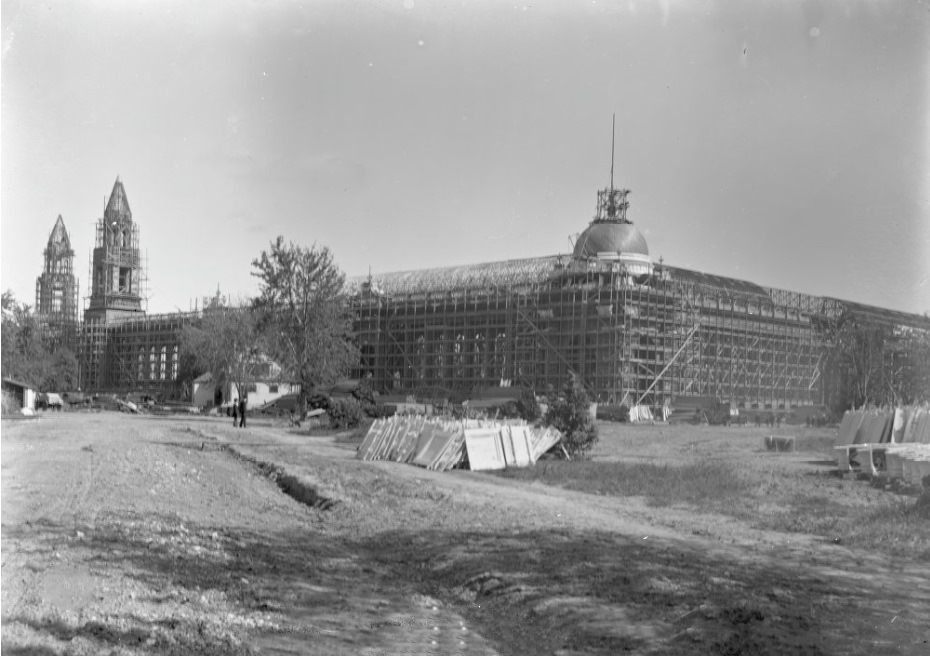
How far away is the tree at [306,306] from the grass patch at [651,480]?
35055 mm

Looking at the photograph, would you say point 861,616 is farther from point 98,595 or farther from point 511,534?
point 98,595

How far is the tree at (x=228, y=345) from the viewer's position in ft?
223

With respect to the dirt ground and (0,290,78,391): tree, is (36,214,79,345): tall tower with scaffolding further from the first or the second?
the dirt ground

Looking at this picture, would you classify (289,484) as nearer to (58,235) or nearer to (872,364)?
(872,364)

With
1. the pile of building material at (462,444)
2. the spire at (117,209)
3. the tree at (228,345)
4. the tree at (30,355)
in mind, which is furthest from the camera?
the spire at (117,209)

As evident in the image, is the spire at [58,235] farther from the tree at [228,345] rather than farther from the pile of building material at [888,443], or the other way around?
the pile of building material at [888,443]

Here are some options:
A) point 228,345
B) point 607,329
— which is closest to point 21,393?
point 228,345

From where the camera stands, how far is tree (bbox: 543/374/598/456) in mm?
26172

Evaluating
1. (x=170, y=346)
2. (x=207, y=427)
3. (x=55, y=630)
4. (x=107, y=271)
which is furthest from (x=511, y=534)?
(x=107, y=271)

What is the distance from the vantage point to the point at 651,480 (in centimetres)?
1991

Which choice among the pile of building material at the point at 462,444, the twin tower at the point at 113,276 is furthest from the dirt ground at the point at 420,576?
the twin tower at the point at 113,276

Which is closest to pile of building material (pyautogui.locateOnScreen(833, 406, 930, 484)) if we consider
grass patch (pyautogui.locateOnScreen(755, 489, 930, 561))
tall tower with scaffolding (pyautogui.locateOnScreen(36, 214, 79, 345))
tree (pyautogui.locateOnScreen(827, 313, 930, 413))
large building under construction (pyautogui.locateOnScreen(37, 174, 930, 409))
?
grass patch (pyautogui.locateOnScreen(755, 489, 930, 561))

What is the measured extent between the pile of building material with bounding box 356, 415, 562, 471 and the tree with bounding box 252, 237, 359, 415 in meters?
30.4

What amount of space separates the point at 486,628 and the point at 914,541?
636 centimetres
